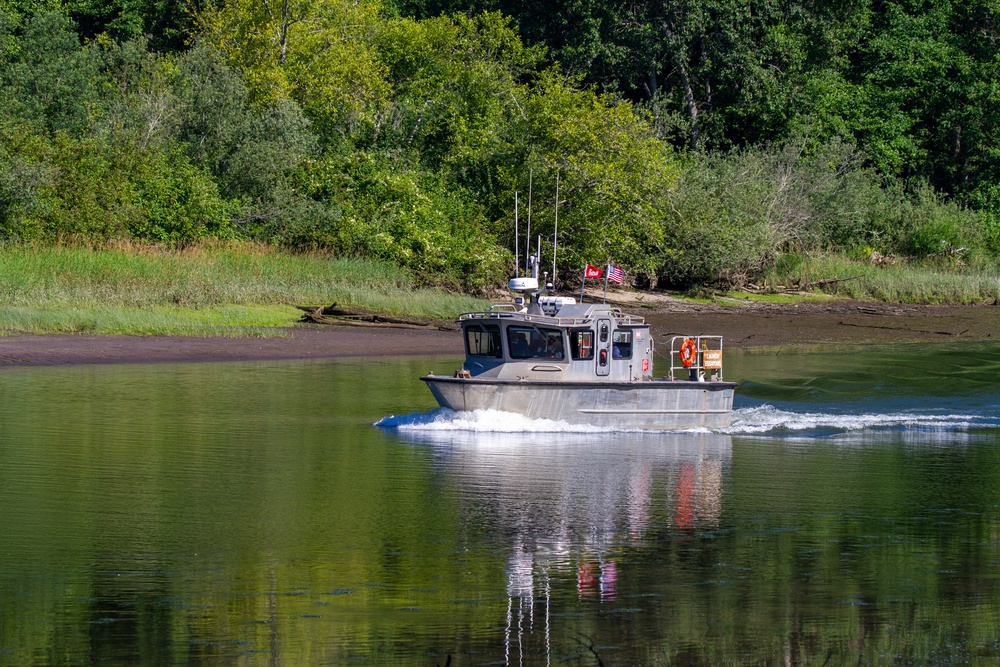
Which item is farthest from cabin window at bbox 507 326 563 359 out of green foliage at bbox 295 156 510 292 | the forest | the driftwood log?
green foliage at bbox 295 156 510 292

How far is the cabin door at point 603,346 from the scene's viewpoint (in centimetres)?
2398

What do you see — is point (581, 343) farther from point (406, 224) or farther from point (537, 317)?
point (406, 224)

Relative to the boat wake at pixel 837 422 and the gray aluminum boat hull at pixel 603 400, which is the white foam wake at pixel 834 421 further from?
the gray aluminum boat hull at pixel 603 400

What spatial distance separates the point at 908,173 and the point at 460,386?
186 feet

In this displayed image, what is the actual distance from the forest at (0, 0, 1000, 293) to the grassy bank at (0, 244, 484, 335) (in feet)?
9.34

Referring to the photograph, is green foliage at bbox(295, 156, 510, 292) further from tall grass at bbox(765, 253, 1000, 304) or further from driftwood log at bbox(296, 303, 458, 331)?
tall grass at bbox(765, 253, 1000, 304)

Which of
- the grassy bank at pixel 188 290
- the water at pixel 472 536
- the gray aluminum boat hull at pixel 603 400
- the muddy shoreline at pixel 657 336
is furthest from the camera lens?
the grassy bank at pixel 188 290

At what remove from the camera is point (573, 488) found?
1816cm

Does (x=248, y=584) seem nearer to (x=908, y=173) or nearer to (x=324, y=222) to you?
(x=324, y=222)

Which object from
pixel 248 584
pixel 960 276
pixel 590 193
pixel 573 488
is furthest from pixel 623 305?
pixel 248 584

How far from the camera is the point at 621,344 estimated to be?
24.3 m

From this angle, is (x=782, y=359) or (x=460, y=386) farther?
(x=782, y=359)

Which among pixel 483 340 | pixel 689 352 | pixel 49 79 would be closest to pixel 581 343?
pixel 483 340

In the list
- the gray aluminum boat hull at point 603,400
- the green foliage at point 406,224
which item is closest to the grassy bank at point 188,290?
the green foliage at point 406,224
